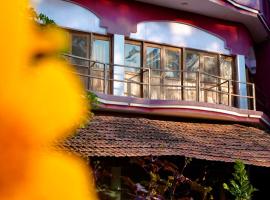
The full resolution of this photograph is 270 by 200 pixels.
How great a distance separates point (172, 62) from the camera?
11.1m

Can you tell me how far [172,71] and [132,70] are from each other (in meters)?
0.83

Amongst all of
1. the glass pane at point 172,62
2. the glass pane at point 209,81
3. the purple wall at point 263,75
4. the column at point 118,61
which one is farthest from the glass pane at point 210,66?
the column at point 118,61

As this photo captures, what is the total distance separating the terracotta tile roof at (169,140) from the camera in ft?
24.6

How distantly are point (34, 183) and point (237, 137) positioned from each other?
9461 millimetres

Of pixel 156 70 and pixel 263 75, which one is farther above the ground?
pixel 263 75

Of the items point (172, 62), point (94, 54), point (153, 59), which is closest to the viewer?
point (94, 54)

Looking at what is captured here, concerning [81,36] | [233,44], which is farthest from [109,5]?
[233,44]

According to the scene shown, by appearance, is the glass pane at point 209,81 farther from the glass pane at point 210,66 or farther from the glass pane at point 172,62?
the glass pane at point 172,62

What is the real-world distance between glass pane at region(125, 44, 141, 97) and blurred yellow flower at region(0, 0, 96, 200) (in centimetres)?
962

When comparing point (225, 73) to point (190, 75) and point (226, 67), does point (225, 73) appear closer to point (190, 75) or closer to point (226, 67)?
point (226, 67)

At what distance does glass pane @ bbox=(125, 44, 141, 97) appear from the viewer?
33.8ft

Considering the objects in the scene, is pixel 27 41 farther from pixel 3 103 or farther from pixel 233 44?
pixel 233 44

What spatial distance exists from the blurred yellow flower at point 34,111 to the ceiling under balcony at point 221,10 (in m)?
10.5

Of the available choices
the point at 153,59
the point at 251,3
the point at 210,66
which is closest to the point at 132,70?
the point at 153,59
